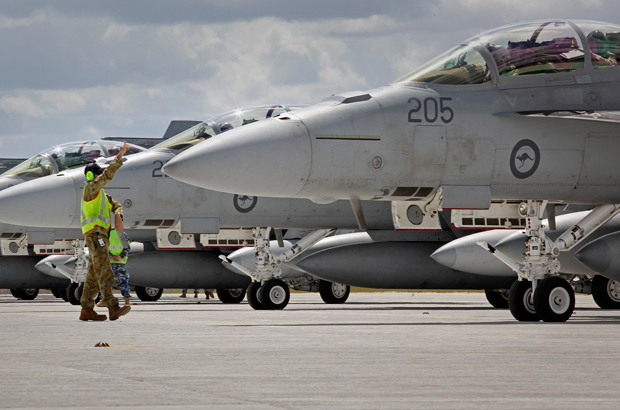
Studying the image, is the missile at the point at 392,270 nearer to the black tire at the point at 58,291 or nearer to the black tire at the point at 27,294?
the black tire at the point at 58,291

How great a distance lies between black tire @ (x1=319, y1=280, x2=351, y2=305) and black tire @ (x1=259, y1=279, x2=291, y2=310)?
4165mm

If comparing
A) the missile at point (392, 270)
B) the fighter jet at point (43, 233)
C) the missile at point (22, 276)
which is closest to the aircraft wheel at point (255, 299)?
the missile at point (392, 270)

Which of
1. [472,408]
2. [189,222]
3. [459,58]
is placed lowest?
[472,408]

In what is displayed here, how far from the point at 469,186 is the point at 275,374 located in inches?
231

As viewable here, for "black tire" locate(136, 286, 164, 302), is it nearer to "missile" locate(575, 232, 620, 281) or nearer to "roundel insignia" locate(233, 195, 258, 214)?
"roundel insignia" locate(233, 195, 258, 214)

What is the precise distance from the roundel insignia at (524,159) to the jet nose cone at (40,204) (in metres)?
8.48

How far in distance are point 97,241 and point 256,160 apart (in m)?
2.59

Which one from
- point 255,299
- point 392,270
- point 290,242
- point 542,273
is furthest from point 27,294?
point 542,273

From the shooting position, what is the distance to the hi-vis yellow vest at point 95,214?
37.3 ft

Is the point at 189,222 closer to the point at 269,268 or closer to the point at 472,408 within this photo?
the point at 269,268

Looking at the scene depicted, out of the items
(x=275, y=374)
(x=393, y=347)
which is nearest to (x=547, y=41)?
(x=393, y=347)

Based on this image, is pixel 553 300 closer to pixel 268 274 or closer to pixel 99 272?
pixel 99 272

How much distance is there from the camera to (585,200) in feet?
37.2

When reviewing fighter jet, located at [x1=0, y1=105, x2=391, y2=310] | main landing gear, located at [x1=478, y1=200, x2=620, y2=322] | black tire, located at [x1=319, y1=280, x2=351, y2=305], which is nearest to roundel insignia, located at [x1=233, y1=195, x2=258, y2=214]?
fighter jet, located at [x1=0, y1=105, x2=391, y2=310]
